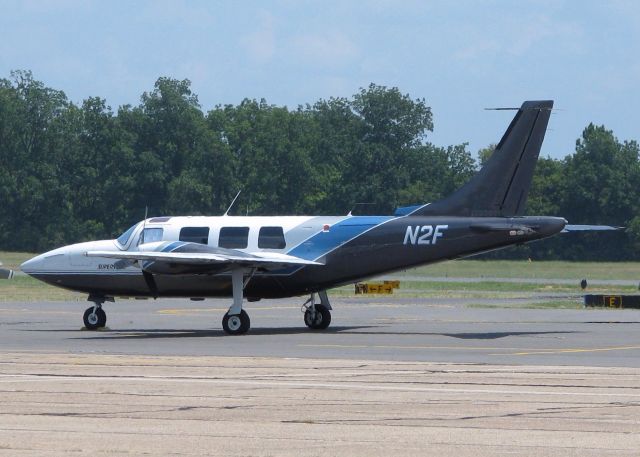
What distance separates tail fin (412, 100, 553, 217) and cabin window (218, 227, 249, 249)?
515cm

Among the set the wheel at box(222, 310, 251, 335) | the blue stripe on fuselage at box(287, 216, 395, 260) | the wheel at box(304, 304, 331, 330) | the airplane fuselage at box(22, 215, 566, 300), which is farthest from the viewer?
the wheel at box(304, 304, 331, 330)

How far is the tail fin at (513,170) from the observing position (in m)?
31.6

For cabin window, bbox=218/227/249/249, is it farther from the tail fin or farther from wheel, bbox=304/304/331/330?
the tail fin

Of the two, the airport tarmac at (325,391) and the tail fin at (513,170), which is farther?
the tail fin at (513,170)

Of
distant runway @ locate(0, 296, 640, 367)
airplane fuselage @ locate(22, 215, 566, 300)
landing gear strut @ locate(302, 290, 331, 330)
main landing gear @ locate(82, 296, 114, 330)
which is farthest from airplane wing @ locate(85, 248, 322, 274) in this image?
main landing gear @ locate(82, 296, 114, 330)

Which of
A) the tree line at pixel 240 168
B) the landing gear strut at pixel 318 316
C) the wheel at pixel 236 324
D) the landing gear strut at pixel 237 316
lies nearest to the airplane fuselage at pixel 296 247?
the landing gear strut at pixel 237 316

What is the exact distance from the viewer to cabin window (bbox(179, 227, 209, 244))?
110 feet

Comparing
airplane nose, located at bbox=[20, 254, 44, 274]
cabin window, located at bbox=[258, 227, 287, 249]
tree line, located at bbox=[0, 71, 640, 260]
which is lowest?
airplane nose, located at bbox=[20, 254, 44, 274]

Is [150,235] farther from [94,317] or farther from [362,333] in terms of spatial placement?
[362,333]

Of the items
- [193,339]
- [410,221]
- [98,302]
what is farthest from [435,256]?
[98,302]

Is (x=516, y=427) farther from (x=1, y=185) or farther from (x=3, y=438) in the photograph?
Answer: (x=1, y=185)

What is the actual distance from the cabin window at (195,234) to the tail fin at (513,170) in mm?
6162

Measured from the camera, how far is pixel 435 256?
31641 mm

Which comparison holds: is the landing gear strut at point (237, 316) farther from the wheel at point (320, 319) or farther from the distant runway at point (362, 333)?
the wheel at point (320, 319)
